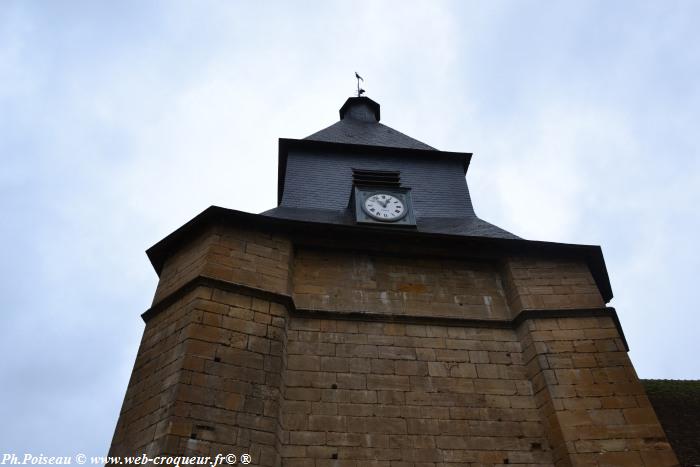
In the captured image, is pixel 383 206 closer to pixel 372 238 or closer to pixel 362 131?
pixel 372 238

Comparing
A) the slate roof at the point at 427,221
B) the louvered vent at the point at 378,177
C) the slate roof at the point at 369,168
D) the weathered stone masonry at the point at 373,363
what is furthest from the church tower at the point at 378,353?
the louvered vent at the point at 378,177

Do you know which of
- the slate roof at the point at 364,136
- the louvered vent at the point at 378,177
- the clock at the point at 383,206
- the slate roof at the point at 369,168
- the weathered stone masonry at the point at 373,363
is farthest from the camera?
the slate roof at the point at 364,136

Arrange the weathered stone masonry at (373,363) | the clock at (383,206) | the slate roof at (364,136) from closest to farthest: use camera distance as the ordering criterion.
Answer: the weathered stone masonry at (373,363), the clock at (383,206), the slate roof at (364,136)

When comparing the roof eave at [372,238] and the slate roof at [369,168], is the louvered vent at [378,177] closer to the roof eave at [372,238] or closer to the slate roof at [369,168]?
the slate roof at [369,168]

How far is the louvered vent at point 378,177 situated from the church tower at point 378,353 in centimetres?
140

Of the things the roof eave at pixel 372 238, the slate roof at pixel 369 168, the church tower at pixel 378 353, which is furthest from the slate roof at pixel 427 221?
the roof eave at pixel 372 238

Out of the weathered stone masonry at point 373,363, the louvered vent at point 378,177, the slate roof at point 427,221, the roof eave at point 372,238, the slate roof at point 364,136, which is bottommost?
the weathered stone masonry at point 373,363

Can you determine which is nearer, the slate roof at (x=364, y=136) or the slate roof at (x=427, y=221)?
the slate roof at (x=427, y=221)

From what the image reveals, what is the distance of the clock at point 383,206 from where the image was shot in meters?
7.55

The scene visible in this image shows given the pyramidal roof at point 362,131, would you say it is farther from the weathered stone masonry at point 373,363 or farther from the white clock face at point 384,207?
the weathered stone masonry at point 373,363

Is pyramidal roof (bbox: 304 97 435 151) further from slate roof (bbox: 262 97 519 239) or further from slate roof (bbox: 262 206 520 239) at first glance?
slate roof (bbox: 262 206 520 239)

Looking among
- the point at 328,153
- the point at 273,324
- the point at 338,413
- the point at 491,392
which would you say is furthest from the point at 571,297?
the point at 328,153

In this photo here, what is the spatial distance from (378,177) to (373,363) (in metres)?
4.22

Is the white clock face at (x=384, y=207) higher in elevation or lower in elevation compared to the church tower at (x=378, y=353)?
higher
